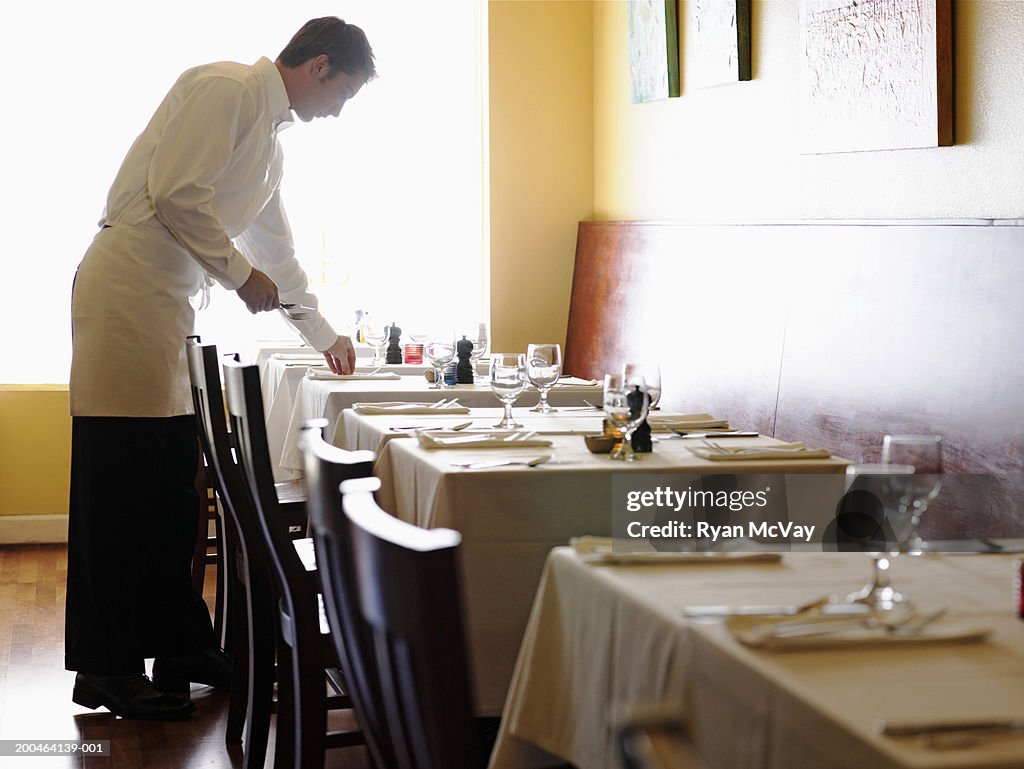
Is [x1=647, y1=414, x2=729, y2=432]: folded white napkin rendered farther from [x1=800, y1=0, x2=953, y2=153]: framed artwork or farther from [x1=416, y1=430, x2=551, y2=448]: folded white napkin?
[x1=800, y1=0, x2=953, y2=153]: framed artwork

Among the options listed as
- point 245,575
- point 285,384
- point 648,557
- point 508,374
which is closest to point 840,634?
point 648,557

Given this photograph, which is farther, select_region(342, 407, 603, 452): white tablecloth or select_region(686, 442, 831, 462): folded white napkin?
select_region(342, 407, 603, 452): white tablecloth

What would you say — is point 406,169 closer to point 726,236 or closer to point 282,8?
point 282,8

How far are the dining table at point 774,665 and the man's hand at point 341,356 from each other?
7.32 ft

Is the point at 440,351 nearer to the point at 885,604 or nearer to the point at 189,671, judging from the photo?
the point at 189,671

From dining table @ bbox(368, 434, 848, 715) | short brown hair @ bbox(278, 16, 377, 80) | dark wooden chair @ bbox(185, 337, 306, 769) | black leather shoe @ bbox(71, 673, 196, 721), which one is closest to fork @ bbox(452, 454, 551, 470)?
dining table @ bbox(368, 434, 848, 715)

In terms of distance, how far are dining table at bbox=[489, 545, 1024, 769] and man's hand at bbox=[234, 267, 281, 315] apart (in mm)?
1897

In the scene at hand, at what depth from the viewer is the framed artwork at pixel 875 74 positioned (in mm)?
3266

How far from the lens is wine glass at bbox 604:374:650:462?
2.18 metres

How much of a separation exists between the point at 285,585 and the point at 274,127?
5.47 ft

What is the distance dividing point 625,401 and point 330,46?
167 centimetres

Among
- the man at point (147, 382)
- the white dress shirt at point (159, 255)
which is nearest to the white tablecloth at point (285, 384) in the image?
the man at point (147, 382)

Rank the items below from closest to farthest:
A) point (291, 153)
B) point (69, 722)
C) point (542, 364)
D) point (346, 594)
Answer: point (346, 594) < point (542, 364) < point (69, 722) < point (291, 153)

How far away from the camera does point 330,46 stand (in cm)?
335
